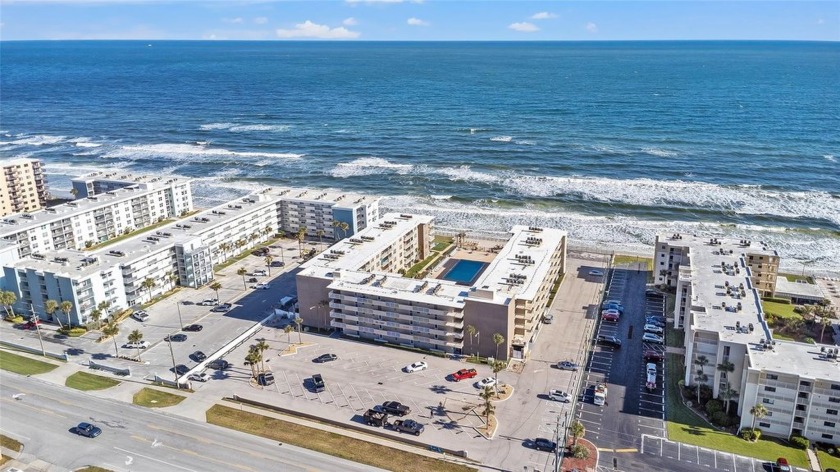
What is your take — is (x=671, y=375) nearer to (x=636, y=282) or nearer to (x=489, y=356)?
(x=489, y=356)

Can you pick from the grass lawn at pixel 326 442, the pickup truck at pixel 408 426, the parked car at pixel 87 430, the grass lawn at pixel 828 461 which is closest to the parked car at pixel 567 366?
the pickup truck at pixel 408 426

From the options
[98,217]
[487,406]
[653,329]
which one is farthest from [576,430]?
[98,217]

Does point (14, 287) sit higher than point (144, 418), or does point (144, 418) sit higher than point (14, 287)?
point (14, 287)

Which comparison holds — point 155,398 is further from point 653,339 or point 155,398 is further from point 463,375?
point 653,339

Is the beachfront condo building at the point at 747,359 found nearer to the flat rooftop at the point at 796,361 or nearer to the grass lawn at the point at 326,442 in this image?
the flat rooftop at the point at 796,361

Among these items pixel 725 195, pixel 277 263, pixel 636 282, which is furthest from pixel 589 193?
pixel 277 263

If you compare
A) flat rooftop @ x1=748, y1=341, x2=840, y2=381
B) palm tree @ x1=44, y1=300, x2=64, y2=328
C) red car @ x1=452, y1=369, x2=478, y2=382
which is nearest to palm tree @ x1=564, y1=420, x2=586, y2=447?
red car @ x1=452, y1=369, x2=478, y2=382
